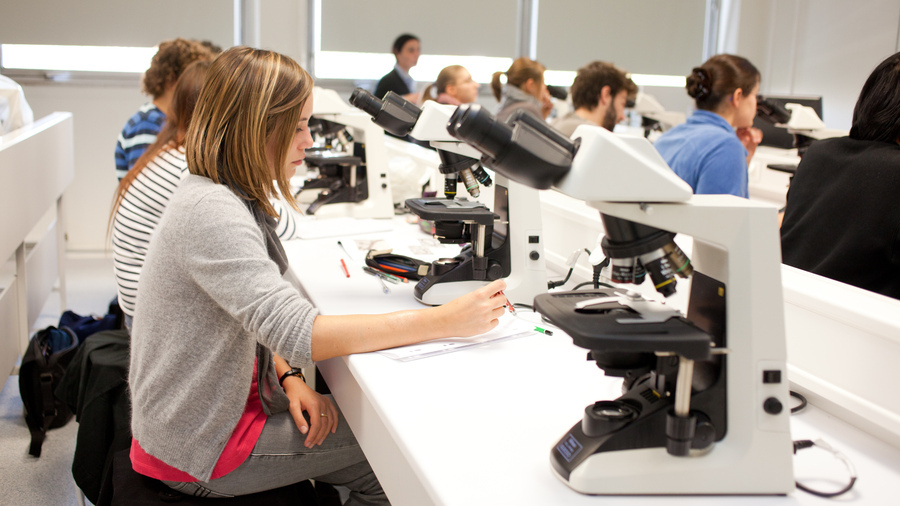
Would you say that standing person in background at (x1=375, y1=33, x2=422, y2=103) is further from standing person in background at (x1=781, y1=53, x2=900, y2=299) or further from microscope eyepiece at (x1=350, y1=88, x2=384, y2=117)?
standing person in background at (x1=781, y1=53, x2=900, y2=299)

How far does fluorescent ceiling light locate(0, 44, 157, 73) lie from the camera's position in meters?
4.56

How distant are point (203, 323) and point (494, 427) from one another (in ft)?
1.72

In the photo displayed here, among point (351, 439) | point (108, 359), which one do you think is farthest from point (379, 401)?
point (108, 359)

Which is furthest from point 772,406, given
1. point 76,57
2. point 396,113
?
point 76,57

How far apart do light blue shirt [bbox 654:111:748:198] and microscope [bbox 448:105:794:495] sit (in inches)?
62.3

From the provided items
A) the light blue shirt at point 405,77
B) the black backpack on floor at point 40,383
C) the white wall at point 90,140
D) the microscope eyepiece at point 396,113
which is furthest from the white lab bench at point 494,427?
the white wall at point 90,140

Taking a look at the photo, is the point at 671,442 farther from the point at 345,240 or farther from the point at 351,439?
the point at 345,240

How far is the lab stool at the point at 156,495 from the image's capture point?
1201 mm

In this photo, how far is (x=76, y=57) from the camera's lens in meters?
4.71

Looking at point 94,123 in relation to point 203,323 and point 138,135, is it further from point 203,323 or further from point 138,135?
point 203,323

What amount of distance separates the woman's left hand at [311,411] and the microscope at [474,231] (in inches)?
13.6

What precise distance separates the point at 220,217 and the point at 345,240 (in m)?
1.16

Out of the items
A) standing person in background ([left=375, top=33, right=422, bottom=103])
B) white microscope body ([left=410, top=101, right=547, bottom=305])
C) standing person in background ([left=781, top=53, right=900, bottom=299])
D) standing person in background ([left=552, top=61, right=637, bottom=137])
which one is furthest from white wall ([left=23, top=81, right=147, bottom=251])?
standing person in background ([left=781, top=53, right=900, bottom=299])

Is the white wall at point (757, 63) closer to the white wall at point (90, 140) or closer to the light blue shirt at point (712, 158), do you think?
the white wall at point (90, 140)
